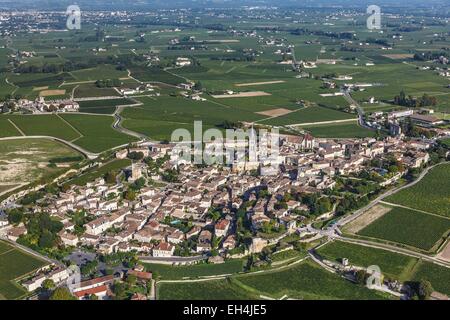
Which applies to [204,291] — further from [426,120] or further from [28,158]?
[426,120]

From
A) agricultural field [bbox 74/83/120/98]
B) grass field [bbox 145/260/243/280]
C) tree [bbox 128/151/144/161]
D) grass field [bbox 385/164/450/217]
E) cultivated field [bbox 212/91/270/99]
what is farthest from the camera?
agricultural field [bbox 74/83/120/98]

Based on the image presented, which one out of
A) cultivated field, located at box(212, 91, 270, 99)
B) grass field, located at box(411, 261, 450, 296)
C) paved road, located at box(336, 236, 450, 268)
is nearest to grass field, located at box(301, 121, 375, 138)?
cultivated field, located at box(212, 91, 270, 99)

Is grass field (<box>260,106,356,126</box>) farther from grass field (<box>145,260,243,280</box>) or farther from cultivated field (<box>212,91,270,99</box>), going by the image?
grass field (<box>145,260,243,280</box>)

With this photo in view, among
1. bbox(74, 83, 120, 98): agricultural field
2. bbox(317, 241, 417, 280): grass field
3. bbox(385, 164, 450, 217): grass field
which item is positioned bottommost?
bbox(317, 241, 417, 280): grass field

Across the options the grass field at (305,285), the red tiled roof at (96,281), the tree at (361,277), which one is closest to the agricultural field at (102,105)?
the red tiled roof at (96,281)
